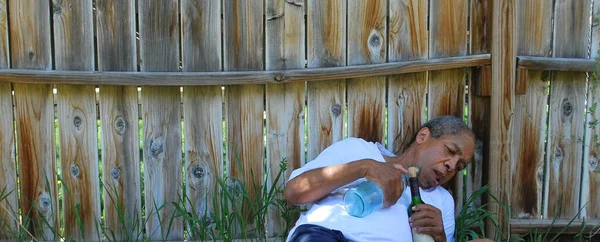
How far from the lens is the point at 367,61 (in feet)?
11.0

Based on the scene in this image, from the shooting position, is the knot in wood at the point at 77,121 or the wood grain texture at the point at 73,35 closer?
the wood grain texture at the point at 73,35

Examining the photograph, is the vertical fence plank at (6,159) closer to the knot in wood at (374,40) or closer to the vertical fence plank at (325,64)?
the vertical fence plank at (325,64)

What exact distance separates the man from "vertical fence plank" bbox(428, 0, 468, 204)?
0.85ft

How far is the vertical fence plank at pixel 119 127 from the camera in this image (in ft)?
10.5

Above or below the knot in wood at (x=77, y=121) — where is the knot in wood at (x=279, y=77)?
above

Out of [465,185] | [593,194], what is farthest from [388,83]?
[593,194]

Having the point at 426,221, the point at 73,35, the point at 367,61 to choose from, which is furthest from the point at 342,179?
the point at 73,35

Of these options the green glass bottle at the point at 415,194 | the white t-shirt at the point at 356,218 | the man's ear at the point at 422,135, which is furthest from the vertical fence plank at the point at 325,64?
the green glass bottle at the point at 415,194

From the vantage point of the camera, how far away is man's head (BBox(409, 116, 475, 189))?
3.09 meters

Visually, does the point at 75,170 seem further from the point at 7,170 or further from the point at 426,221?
the point at 426,221

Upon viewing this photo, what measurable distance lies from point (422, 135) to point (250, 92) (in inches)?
34.3

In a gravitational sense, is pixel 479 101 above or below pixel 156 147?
above

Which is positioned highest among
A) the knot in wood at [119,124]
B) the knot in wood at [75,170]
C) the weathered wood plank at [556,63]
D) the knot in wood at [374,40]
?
the knot in wood at [374,40]

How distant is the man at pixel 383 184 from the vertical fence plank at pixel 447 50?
0.26m
